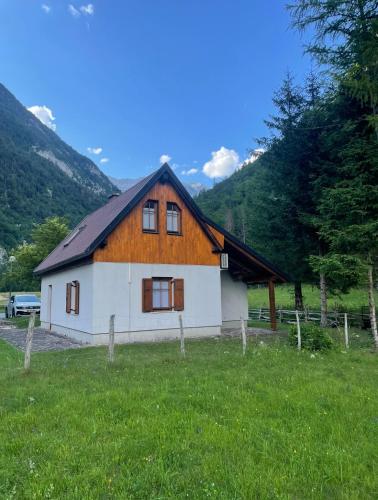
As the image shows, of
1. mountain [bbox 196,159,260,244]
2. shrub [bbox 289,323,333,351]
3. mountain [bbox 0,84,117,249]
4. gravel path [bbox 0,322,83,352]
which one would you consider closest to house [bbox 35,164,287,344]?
gravel path [bbox 0,322,83,352]

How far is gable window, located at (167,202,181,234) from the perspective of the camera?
14.6 metres

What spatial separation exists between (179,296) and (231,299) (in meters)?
5.21

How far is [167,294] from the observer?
14367 mm

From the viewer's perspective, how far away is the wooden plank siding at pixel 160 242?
1324 cm

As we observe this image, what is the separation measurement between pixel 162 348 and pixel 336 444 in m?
7.85

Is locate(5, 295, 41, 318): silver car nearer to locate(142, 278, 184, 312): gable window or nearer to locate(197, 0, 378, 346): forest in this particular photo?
locate(142, 278, 184, 312): gable window

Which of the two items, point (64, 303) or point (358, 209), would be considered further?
point (64, 303)

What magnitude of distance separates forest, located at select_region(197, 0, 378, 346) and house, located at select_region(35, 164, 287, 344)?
3787 mm

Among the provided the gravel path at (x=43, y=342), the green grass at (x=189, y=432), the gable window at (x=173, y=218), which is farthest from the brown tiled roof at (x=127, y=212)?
the green grass at (x=189, y=432)

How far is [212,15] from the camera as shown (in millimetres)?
18781

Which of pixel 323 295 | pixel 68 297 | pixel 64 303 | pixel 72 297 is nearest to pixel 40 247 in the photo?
pixel 64 303

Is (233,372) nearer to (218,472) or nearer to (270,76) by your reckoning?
(218,472)

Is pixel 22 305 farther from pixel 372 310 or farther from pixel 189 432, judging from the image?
pixel 189 432

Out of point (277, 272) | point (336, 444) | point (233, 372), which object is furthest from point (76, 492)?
point (277, 272)
